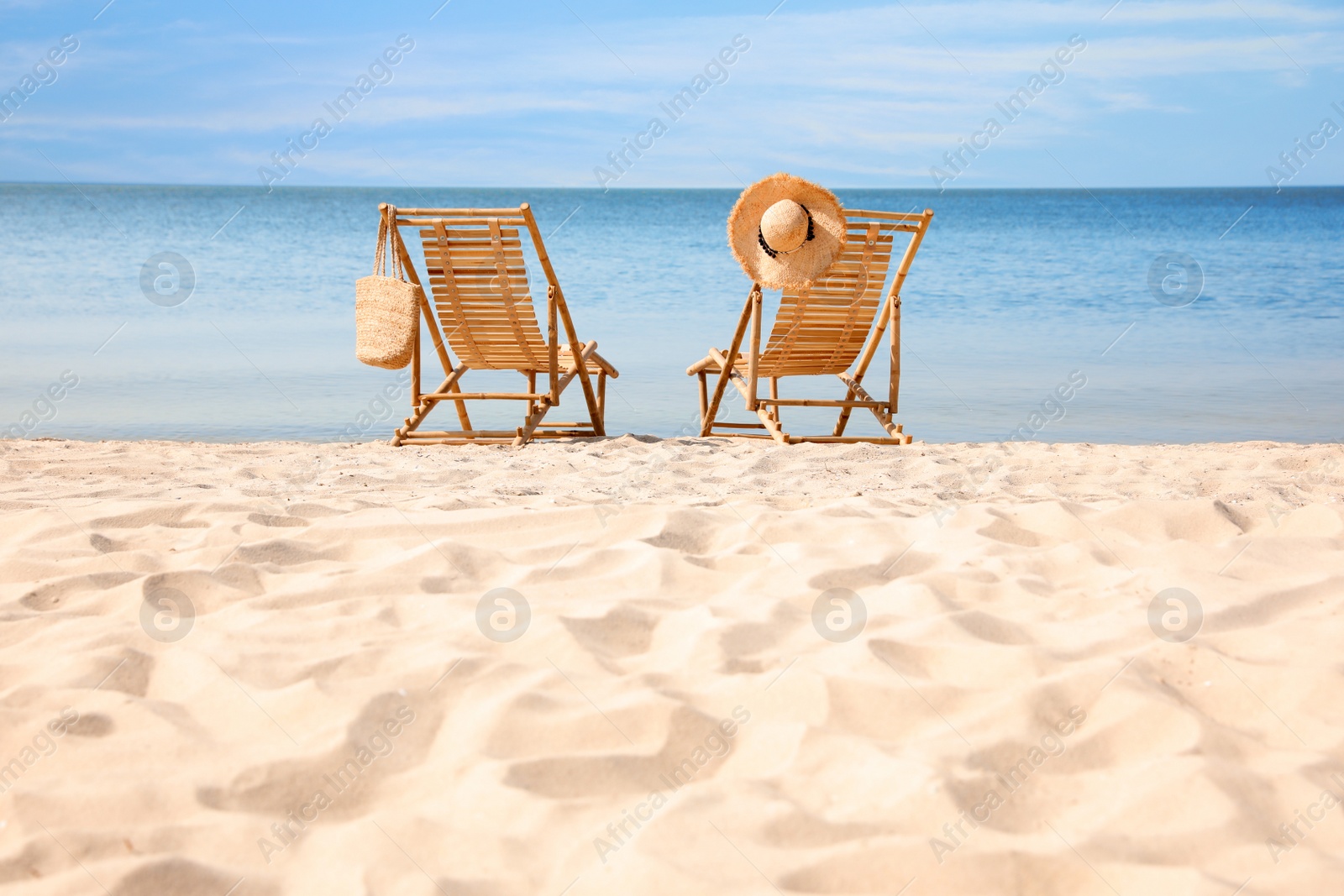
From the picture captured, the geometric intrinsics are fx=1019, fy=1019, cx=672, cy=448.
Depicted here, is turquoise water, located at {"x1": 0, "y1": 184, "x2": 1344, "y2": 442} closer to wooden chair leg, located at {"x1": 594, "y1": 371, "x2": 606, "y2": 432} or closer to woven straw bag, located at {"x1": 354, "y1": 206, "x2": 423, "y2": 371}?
wooden chair leg, located at {"x1": 594, "y1": 371, "x2": 606, "y2": 432}

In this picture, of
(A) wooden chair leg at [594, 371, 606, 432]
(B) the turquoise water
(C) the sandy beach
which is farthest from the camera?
(B) the turquoise water

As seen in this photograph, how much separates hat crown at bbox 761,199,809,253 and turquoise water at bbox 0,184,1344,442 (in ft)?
5.06

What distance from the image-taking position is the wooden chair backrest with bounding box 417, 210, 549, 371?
517cm

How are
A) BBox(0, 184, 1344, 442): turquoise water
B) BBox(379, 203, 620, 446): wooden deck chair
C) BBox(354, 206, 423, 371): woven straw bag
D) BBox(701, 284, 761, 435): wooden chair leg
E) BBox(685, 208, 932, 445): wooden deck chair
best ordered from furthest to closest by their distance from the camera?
BBox(0, 184, 1344, 442): turquoise water < BBox(701, 284, 761, 435): wooden chair leg < BBox(685, 208, 932, 445): wooden deck chair < BBox(379, 203, 620, 446): wooden deck chair < BBox(354, 206, 423, 371): woven straw bag

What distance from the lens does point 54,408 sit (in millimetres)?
6750

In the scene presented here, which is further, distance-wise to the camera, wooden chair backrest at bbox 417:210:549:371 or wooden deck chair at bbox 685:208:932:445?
wooden deck chair at bbox 685:208:932:445

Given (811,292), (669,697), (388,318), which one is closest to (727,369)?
(811,292)

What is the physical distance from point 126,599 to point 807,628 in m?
1.70

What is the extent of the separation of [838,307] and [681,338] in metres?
4.44

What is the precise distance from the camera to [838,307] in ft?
18.1

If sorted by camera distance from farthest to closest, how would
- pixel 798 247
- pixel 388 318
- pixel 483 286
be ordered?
pixel 483 286 < pixel 798 247 < pixel 388 318

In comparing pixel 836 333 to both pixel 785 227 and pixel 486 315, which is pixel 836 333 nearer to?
pixel 785 227

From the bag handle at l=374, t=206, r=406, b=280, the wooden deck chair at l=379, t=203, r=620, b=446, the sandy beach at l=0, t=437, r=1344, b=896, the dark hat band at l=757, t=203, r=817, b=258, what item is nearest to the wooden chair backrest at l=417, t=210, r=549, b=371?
the wooden deck chair at l=379, t=203, r=620, b=446

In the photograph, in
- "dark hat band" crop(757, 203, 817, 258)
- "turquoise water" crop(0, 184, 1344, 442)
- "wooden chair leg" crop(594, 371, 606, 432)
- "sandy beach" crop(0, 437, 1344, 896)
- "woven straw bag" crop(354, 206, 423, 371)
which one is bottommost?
"turquoise water" crop(0, 184, 1344, 442)
